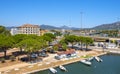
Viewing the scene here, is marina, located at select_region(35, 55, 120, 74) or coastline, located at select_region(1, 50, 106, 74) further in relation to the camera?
marina, located at select_region(35, 55, 120, 74)

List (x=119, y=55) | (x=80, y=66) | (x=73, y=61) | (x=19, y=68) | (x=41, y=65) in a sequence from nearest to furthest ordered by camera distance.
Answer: (x=19, y=68) → (x=41, y=65) → (x=80, y=66) → (x=73, y=61) → (x=119, y=55)

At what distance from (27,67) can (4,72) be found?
5432 millimetres

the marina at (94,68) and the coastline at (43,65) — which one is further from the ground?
the coastline at (43,65)

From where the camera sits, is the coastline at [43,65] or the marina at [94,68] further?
the marina at [94,68]

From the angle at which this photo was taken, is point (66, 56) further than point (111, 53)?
No

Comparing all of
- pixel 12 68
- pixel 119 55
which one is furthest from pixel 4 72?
pixel 119 55

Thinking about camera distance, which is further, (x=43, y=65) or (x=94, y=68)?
(x=94, y=68)

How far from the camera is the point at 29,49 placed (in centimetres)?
4606

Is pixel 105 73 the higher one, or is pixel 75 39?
pixel 75 39

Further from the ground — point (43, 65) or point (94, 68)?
point (43, 65)

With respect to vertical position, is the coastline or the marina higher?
the coastline

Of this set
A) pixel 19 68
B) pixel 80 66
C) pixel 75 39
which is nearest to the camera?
pixel 19 68

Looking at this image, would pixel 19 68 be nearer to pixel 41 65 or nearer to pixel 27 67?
pixel 27 67

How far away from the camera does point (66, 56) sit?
53.8m
